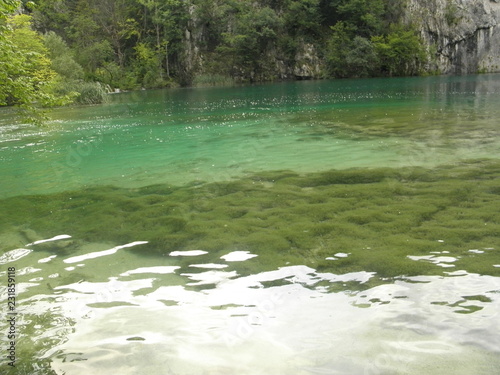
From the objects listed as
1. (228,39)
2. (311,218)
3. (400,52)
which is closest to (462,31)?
(400,52)

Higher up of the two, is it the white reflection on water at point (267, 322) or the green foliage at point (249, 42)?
the green foliage at point (249, 42)

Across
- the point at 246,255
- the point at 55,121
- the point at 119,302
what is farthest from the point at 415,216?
the point at 55,121

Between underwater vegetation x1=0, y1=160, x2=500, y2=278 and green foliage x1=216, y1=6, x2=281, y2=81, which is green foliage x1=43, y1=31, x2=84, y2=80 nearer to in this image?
green foliage x1=216, y1=6, x2=281, y2=81

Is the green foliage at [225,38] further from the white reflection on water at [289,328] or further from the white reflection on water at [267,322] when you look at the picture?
the white reflection on water at [289,328]

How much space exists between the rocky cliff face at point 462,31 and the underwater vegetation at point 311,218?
6566 cm

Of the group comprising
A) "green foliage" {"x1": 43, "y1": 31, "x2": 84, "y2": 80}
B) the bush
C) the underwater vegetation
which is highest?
"green foliage" {"x1": 43, "y1": 31, "x2": 84, "y2": 80}

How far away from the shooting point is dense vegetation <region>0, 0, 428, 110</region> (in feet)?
218

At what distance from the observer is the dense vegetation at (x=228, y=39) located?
2621 inches

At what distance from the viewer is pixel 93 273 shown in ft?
19.4

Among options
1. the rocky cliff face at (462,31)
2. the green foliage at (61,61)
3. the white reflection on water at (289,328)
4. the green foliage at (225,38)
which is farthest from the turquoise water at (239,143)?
the rocky cliff face at (462,31)

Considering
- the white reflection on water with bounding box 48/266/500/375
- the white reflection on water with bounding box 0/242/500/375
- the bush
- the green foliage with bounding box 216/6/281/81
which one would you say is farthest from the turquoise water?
Answer: the green foliage with bounding box 216/6/281/81

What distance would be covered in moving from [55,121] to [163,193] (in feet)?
70.2

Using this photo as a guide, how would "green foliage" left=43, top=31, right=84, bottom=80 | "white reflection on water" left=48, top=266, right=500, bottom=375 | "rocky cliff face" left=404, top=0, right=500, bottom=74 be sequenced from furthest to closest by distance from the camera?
"rocky cliff face" left=404, top=0, right=500, bottom=74 < "green foliage" left=43, top=31, right=84, bottom=80 < "white reflection on water" left=48, top=266, right=500, bottom=375

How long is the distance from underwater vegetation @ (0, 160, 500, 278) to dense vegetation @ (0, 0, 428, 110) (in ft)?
191
